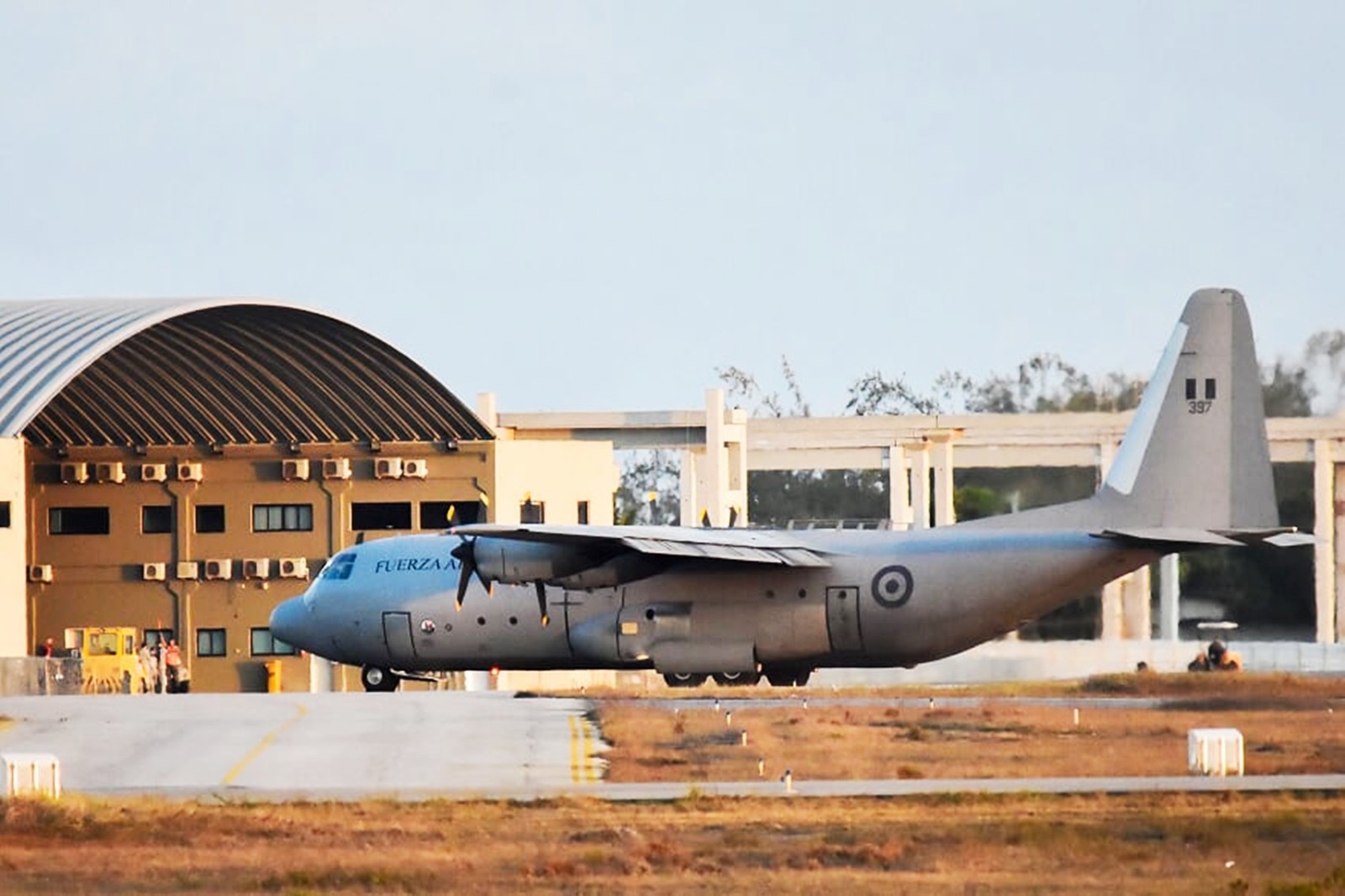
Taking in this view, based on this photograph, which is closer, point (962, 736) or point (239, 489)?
point (962, 736)

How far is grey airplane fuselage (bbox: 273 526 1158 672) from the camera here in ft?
127

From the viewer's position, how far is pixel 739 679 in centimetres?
4125

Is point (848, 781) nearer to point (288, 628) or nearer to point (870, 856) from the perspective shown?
point (870, 856)

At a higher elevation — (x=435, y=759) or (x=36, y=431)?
(x=36, y=431)

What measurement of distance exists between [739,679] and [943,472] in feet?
63.5

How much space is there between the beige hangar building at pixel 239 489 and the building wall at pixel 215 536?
0.13 ft

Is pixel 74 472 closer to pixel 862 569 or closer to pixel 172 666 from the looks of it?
pixel 172 666

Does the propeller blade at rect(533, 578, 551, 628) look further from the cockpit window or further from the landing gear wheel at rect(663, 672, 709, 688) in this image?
the cockpit window

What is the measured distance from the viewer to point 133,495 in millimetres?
59500

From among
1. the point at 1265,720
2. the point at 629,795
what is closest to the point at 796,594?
the point at 1265,720

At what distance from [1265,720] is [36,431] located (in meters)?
34.4

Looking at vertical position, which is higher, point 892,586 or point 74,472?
point 74,472

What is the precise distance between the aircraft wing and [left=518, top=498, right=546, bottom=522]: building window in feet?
53.7

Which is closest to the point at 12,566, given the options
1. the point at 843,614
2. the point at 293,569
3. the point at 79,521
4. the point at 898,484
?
the point at 79,521
